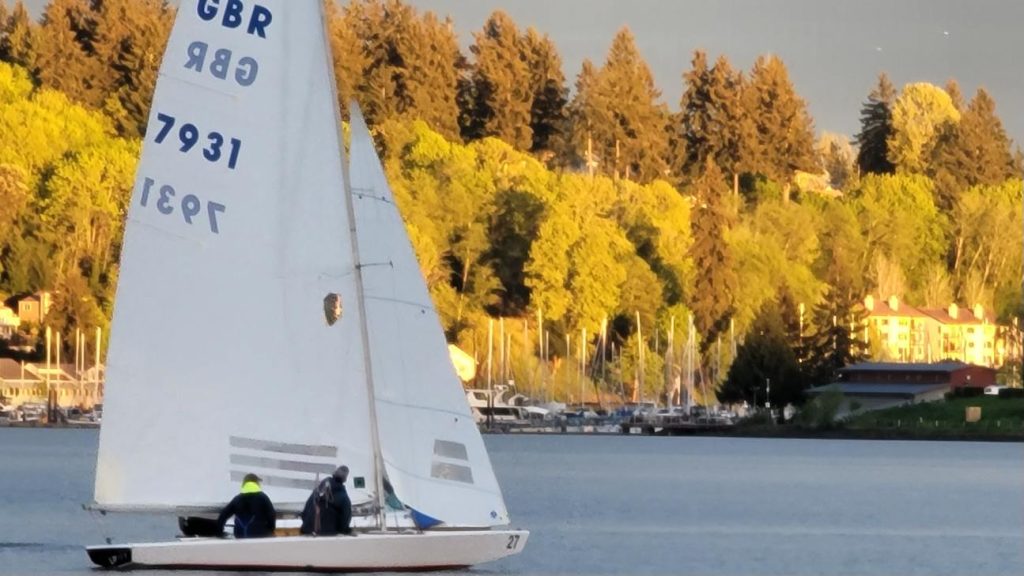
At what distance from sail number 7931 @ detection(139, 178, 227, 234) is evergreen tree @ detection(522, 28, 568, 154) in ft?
464

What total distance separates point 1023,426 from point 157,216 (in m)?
80.1

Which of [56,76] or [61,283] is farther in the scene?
Answer: [56,76]

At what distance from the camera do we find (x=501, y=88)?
164625 mm

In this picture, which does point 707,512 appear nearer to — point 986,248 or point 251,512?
point 251,512

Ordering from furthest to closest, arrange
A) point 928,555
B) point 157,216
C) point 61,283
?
point 61,283 → point 928,555 → point 157,216

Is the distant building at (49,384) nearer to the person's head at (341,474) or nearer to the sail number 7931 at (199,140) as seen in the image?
the sail number 7931 at (199,140)

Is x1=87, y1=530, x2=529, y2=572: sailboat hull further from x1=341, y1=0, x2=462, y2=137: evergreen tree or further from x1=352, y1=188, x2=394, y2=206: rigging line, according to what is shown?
x1=341, y1=0, x2=462, y2=137: evergreen tree

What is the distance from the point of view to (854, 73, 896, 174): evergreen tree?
7254 inches

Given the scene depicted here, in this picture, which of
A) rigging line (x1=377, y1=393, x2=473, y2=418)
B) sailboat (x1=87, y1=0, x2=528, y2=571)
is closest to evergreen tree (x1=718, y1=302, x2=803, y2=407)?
rigging line (x1=377, y1=393, x2=473, y2=418)

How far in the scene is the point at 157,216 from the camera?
26266 mm

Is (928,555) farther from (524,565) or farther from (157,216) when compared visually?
(157,216)

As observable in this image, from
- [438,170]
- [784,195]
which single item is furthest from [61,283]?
[784,195]

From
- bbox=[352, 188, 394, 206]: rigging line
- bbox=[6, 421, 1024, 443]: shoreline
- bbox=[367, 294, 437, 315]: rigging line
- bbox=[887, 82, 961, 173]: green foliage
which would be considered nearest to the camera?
bbox=[367, 294, 437, 315]: rigging line

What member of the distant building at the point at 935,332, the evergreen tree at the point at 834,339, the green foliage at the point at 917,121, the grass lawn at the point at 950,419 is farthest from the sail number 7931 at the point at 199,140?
the green foliage at the point at 917,121
